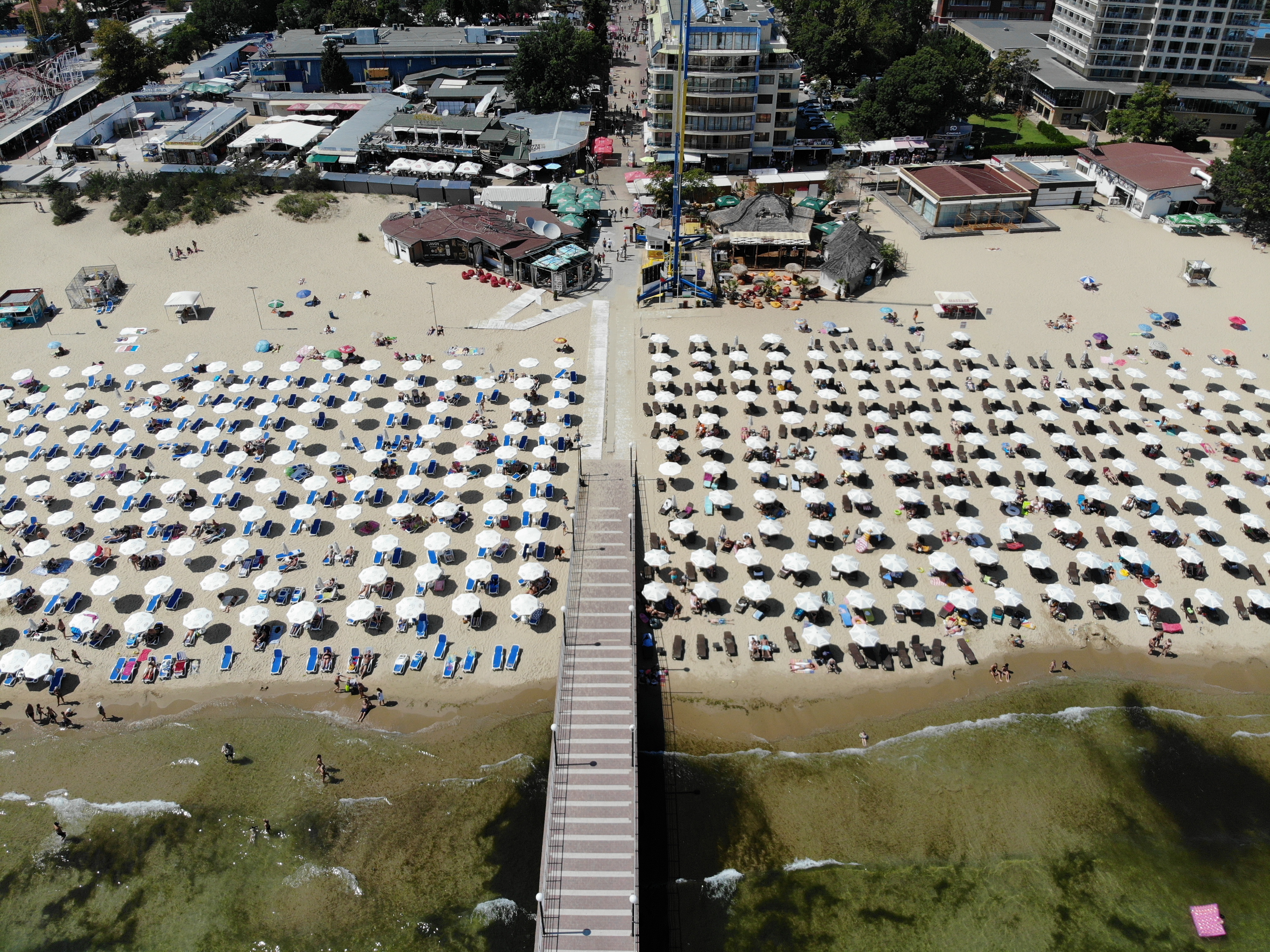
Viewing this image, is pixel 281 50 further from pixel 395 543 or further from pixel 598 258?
pixel 395 543

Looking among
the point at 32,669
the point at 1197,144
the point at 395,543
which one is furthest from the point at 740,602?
the point at 1197,144

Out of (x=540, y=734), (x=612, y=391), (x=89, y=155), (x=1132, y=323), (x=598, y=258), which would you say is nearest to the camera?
(x=540, y=734)

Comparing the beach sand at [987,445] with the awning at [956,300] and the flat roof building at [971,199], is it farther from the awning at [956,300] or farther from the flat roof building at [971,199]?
the flat roof building at [971,199]

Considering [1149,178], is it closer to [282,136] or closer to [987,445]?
[987,445]

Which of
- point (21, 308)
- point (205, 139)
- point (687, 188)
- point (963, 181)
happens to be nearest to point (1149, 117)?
point (963, 181)

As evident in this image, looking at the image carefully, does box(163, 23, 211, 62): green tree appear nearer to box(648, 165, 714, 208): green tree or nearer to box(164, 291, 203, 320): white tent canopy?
box(164, 291, 203, 320): white tent canopy

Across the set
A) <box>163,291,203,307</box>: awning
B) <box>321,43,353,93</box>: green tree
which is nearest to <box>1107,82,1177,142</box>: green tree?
<box>163,291,203,307</box>: awning
